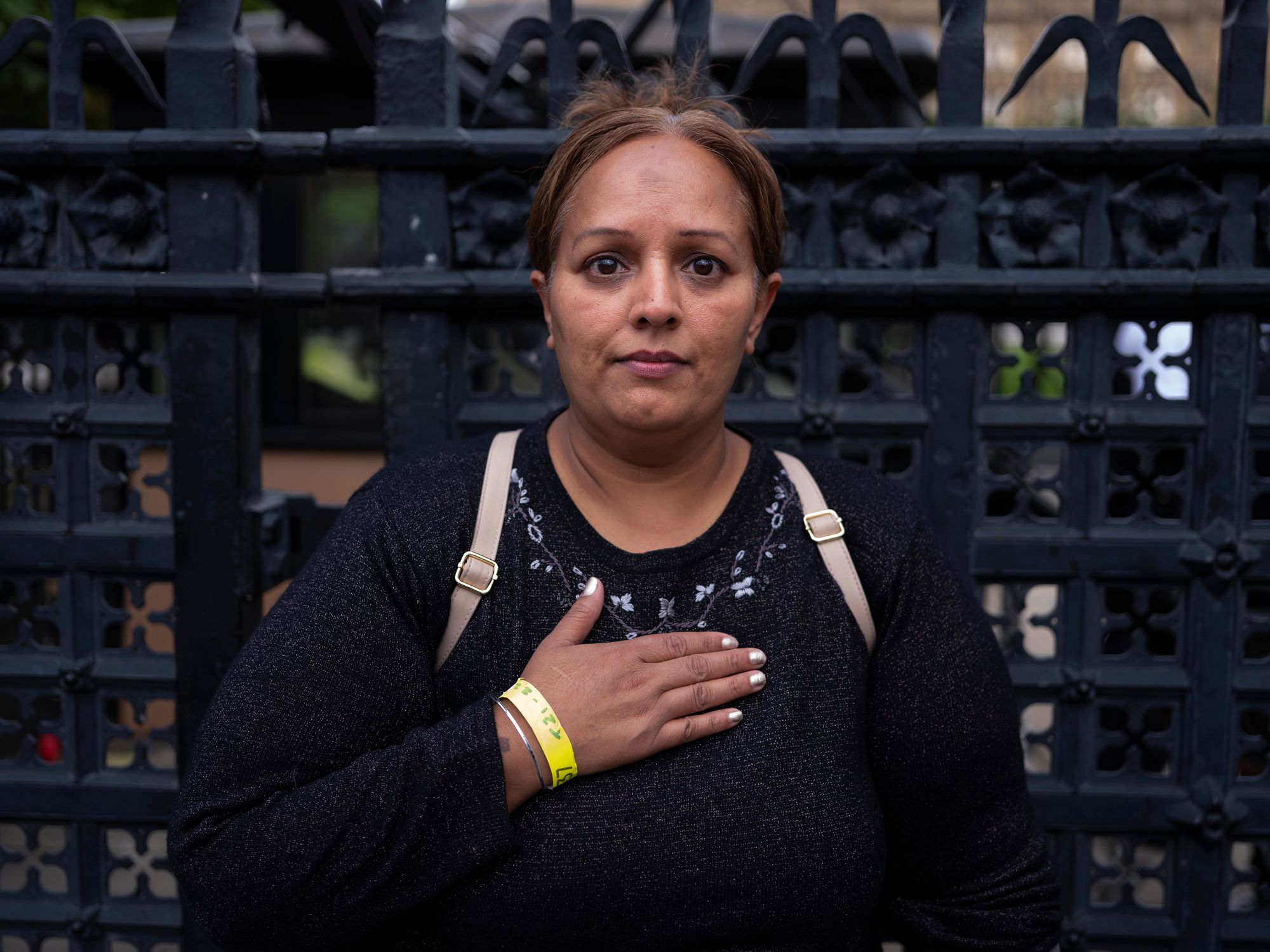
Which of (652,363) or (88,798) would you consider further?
(88,798)

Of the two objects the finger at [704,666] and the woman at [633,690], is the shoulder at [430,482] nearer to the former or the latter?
the woman at [633,690]

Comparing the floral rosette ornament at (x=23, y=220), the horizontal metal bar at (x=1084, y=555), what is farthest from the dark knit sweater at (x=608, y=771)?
the floral rosette ornament at (x=23, y=220)

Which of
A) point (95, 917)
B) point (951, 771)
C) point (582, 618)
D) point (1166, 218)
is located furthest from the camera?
point (95, 917)

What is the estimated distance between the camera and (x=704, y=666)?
1688mm

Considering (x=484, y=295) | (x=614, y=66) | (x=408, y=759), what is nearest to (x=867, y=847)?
(x=408, y=759)

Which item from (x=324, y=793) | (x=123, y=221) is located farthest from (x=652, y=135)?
(x=123, y=221)

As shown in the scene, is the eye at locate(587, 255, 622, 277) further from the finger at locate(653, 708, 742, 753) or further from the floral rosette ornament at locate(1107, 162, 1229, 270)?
the floral rosette ornament at locate(1107, 162, 1229, 270)

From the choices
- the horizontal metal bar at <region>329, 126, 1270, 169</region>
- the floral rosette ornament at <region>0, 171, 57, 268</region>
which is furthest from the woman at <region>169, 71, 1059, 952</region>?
the floral rosette ornament at <region>0, 171, 57, 268</region>

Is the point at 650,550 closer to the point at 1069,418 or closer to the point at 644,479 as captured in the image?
the point at 644,479

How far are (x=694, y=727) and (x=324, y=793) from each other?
1.83ft

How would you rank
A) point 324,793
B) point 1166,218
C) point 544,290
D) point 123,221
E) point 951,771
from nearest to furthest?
1. point 324,793
2. point 951,771
3. point 544,290
4. point 1166,218
5. point 123,221

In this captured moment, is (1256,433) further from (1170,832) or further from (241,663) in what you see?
(241,663)

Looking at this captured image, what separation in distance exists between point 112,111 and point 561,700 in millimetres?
5604

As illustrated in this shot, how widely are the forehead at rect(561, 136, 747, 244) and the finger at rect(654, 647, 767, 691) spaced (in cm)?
67
